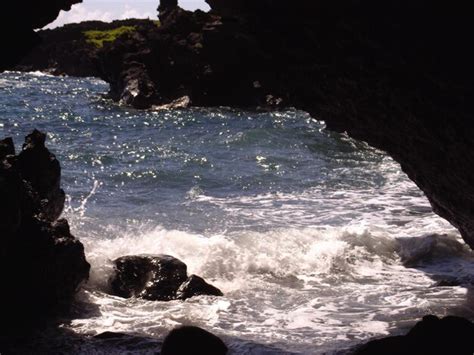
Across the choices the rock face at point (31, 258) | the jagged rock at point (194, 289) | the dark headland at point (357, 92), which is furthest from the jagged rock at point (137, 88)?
the jagged rock at point (194, 289)

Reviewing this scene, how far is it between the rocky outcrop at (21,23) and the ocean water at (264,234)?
10.4ft

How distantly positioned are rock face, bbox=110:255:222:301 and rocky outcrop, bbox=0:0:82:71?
3417 mm

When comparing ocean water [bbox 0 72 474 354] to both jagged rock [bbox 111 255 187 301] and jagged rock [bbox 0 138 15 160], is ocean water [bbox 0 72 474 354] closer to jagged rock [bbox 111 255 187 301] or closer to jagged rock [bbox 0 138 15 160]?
jagged rock [bbox 111 255 187 301]

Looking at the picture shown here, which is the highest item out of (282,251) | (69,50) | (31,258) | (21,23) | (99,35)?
(99,35)

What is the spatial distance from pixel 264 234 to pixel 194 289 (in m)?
Answer: 3.91

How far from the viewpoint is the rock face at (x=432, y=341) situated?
19.6 feet

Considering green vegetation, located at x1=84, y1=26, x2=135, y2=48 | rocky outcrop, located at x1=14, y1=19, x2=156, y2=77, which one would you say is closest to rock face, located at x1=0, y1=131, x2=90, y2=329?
rocky outcrop, located at x1=14, y1=19, x2=156, y2=77

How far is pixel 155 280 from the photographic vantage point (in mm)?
9266

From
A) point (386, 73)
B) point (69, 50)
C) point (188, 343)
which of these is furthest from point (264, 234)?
point (69, 50)

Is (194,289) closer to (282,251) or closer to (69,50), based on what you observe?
(282,251)

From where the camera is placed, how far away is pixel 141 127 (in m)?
28.7

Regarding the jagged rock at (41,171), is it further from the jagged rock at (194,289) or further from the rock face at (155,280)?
the jagged rock at (194,289)

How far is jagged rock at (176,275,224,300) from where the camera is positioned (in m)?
9.12

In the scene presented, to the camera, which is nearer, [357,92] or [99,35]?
[357,92]
